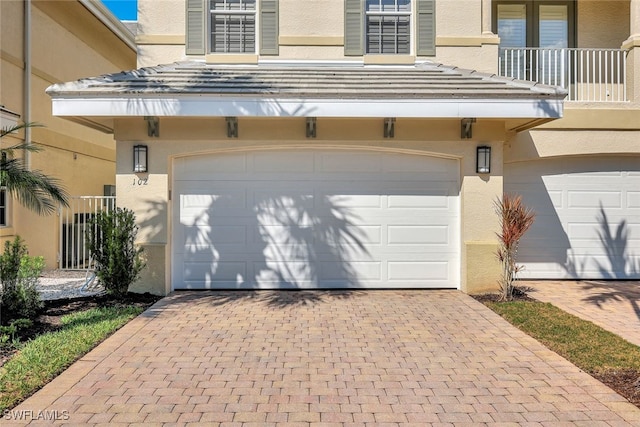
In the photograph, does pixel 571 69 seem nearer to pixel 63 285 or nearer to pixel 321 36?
pixel 321 36

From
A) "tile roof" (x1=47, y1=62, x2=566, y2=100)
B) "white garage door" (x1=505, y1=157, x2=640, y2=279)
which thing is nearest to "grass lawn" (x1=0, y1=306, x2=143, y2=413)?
"tile roof" (x1=47, y1=62, x2=566, y2=100)

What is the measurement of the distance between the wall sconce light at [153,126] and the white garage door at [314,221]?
2.27 ft

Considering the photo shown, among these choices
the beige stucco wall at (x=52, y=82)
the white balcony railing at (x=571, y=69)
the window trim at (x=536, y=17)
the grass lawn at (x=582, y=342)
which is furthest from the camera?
the window trim at (x=536, y=17)

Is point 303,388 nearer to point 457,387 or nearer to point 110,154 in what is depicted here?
point 457,387

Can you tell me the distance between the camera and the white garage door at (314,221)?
8.29 metres

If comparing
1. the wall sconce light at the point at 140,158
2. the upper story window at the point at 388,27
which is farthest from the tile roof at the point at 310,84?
the wall sconce light at the point at 140,158

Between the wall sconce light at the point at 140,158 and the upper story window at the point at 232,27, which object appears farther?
the upper story window at the point at 232,27

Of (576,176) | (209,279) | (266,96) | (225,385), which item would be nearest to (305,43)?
(266,96)

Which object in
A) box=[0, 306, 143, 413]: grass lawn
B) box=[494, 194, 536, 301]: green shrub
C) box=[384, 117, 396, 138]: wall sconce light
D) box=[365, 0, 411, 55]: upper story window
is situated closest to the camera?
box=[0, 306, 143, 413]: grass lawn

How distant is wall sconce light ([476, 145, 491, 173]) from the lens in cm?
813

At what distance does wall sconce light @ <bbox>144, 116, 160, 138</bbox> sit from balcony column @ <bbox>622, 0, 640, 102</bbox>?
10211 mm

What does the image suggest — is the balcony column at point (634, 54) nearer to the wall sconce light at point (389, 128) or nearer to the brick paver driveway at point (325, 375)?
the wall sconce light at point (389, 128)

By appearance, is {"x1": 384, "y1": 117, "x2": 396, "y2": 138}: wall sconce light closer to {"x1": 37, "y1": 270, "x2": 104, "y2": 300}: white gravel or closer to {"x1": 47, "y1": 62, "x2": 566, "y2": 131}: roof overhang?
{"x1": 47, "y1": 62, "x2": 566, "y2": 131}: roof overhang

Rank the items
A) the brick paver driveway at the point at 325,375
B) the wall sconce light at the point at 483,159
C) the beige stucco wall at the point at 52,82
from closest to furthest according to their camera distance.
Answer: the brick paver driveway at the point at 325,375 → the wall sconce light at the point at 483,159 → the beige stucco wall at the point at 52,82
